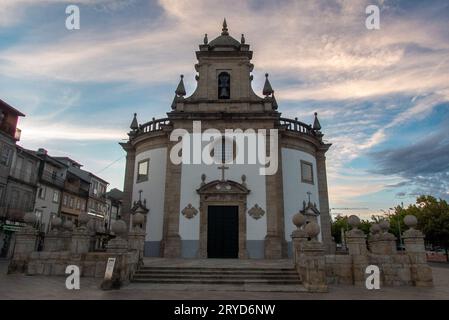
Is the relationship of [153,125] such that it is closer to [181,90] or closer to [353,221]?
[181,90]

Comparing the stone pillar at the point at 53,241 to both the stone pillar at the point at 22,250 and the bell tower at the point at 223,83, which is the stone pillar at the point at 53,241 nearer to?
the stone pillar at the point at 22,250

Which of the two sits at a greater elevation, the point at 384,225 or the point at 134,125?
the point at 134,125

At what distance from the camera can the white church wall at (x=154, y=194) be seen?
2092 cm

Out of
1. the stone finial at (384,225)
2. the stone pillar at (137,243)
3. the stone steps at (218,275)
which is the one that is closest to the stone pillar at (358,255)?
the stone steps at (218,275)

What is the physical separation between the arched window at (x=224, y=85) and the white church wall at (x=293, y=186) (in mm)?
5567

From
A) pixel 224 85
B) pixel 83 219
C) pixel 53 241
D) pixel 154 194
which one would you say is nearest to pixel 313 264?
pixel 83 219

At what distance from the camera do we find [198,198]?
1992cm

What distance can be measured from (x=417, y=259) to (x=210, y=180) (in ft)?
38.1

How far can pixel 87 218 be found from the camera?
14.3 meters

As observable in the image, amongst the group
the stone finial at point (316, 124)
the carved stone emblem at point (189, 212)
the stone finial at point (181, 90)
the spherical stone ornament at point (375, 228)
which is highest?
the stone finial at point (181, 90)

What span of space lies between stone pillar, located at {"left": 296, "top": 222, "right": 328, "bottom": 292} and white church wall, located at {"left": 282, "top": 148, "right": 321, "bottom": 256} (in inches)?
339
